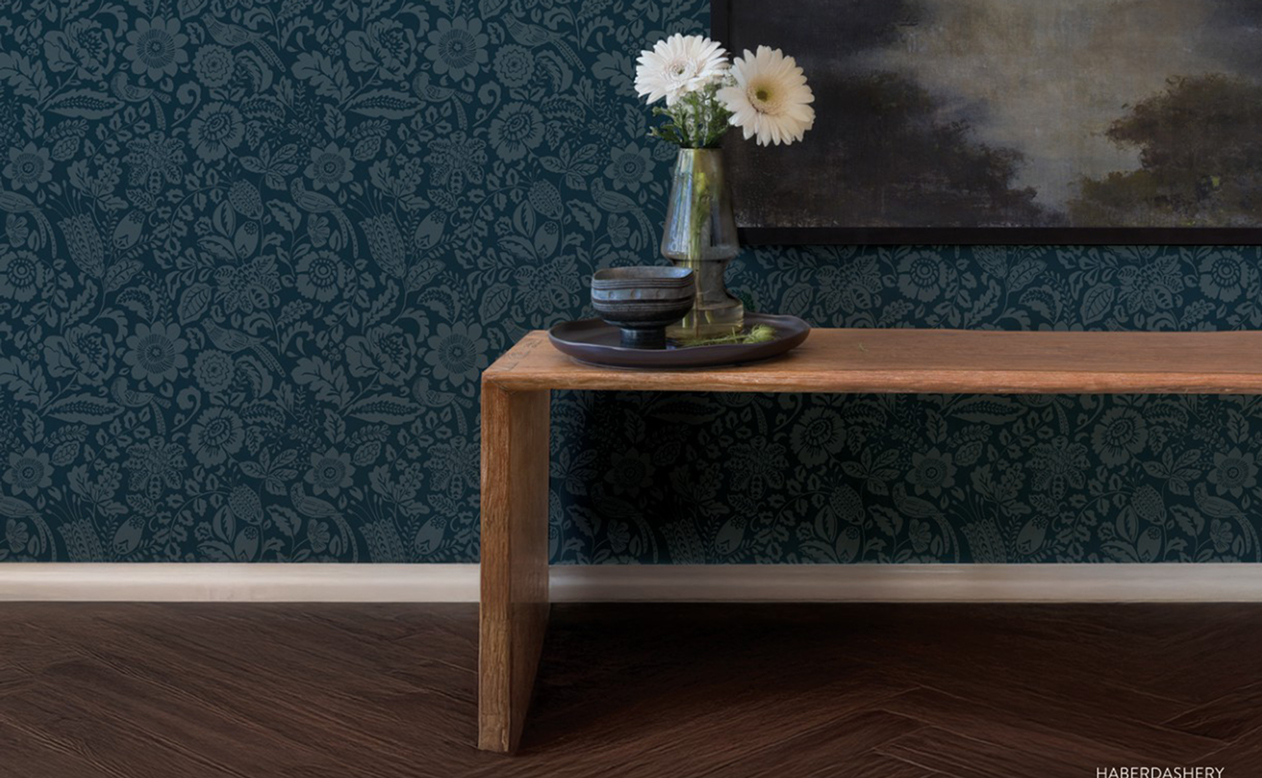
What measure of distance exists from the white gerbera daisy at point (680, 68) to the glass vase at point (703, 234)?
0.10 meters

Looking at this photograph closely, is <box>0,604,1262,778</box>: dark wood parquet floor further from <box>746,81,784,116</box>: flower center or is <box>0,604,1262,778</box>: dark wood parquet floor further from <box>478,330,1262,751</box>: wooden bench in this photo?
<box>746,81,784,116</box>: flower center

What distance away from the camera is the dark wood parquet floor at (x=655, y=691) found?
137cm

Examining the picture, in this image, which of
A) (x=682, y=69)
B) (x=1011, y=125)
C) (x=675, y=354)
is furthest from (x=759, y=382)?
(x=1011, y=125)

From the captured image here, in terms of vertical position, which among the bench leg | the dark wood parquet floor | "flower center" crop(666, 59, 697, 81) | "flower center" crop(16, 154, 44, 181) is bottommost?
the dark wood parquet floor

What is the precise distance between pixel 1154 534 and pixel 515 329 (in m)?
1.33

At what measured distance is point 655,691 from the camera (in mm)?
1561

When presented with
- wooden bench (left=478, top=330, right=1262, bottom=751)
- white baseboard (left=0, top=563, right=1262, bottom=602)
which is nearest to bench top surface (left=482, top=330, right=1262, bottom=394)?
wooden bench (left=478, top=330, right=1262, bottom=751)

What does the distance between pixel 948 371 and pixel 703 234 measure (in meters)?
0.44

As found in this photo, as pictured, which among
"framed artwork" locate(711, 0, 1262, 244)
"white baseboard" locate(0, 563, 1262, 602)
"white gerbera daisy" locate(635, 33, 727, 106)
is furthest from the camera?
"white baseboard" locate(0, 563, 1262, 602)

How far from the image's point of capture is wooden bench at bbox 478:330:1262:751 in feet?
4.24

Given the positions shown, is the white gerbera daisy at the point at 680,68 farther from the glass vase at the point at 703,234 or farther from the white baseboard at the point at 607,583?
the white baseboard at the point at 607,583

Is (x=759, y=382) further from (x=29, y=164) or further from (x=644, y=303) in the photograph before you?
(x=29, y=164)

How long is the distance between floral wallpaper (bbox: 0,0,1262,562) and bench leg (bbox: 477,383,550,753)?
464 mm

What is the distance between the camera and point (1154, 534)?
191 centimetres
